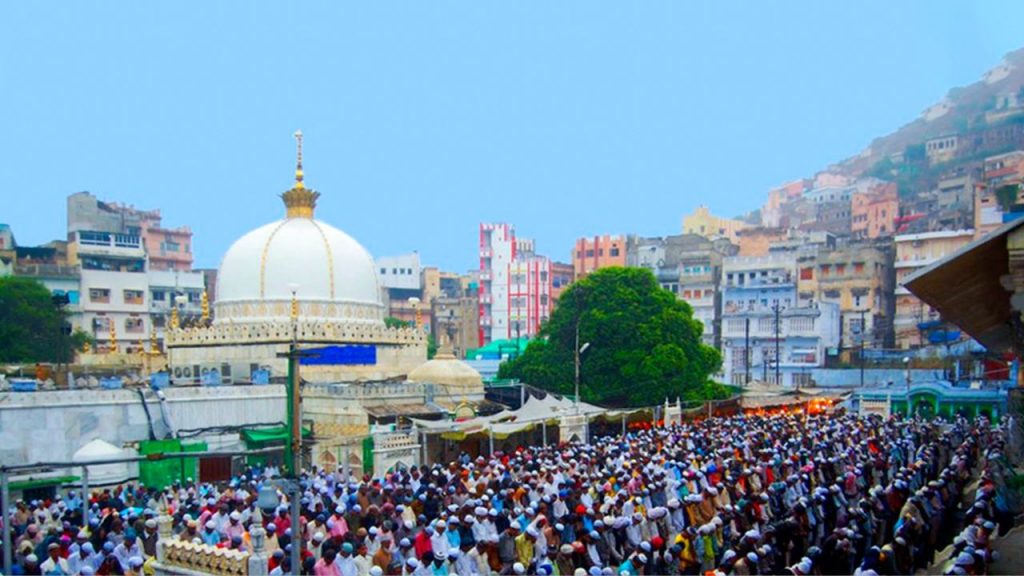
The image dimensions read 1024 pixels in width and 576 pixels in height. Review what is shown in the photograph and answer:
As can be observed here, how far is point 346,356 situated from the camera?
31734 millimetres

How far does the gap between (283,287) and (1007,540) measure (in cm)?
2767

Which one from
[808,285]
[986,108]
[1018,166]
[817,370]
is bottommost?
[817,370]

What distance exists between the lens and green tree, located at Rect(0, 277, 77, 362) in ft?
137

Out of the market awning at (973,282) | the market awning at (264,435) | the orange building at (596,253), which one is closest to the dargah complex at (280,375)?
the market awning at (264,435)

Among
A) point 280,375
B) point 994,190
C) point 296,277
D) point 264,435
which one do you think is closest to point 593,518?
point 264,435

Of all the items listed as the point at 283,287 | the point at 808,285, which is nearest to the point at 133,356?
the point at 283,287

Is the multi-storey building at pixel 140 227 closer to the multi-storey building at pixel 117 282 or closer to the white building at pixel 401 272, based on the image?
the multi-storey building at pixel 117 282

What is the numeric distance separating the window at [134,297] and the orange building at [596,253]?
33386mm

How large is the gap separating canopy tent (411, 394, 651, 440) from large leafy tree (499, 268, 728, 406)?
7.38 meters

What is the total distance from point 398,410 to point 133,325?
32.1m

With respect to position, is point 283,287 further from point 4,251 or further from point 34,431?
point 4,251

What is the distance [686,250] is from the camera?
70.1 meters

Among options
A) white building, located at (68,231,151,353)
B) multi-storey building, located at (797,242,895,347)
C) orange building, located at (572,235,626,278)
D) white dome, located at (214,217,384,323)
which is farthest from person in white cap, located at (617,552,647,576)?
orange building, located at (572,235,626,278)

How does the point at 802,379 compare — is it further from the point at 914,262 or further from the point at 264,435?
the point at 264,435
